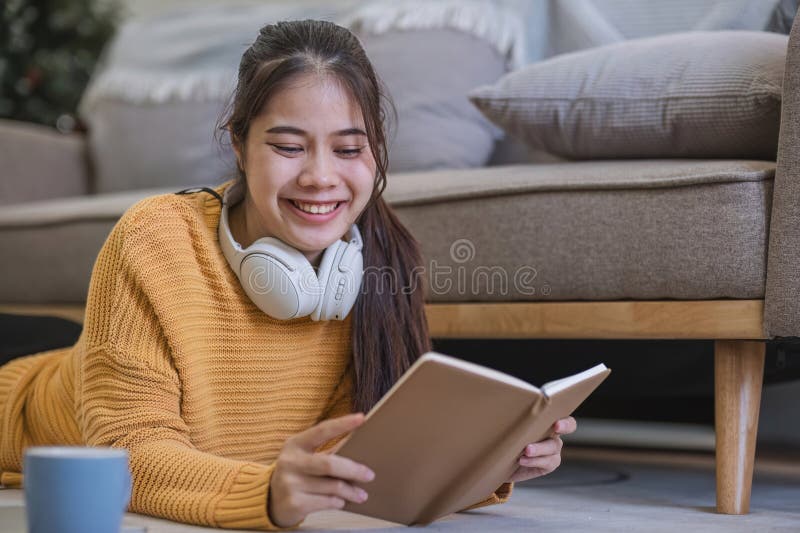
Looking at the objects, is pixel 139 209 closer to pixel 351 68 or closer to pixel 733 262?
pixel 351 68

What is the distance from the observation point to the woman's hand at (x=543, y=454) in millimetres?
947

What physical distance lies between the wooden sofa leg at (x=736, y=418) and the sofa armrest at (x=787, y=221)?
60 millimetres

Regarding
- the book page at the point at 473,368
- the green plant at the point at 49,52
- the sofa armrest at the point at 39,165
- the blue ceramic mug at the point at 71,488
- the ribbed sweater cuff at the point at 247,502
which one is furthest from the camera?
the green plant at the point at 49,52

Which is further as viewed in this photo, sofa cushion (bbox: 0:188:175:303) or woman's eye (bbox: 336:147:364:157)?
sofa cushion (bbox: 0:188:175:303)

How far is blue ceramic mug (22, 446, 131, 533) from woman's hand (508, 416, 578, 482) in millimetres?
426

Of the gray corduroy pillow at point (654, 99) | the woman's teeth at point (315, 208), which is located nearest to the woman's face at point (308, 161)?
the woman's teeth at point (315, 208)

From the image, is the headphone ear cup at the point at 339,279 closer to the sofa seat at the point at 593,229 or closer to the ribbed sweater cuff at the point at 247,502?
the sofa seat at the point at 593,229

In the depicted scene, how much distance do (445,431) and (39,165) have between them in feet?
5.47

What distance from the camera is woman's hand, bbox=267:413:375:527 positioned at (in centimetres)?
81

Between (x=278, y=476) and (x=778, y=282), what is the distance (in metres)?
0.59

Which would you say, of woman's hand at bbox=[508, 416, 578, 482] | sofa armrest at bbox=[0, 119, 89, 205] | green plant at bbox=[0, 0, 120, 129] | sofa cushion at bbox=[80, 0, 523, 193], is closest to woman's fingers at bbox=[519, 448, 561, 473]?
woman's hand at bbox=[508, 416, 578, 482]

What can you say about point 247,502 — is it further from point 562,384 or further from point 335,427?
point 562,384

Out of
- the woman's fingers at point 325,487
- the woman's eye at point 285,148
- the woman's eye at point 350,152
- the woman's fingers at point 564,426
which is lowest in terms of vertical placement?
the woman's fingers at point 564,426

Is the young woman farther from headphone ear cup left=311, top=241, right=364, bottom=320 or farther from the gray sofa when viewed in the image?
the gray sofa
